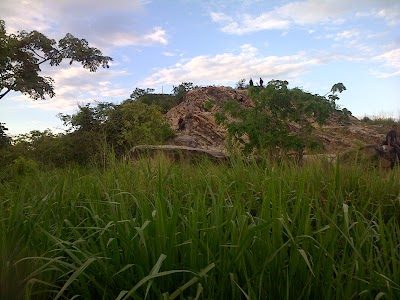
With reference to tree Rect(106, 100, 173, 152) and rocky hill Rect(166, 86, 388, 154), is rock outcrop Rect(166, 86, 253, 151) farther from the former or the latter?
tree Rect(106, 100, 173, 152)

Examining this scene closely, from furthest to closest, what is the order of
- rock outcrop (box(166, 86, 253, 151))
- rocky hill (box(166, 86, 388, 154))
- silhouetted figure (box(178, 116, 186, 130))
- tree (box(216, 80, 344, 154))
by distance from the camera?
silhouetted figure (box(178, 116, 186, 130)), rocky hill (box(166, 86, 388, 154)), rock outcrop (box(166, 86, 253, 151)), tree (box(216, 80, 344, 154))

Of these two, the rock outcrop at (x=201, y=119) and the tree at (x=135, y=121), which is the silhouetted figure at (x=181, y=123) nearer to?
the rock outcrop at (x=201, y=119)

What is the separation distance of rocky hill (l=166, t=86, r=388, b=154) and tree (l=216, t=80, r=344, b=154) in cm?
452

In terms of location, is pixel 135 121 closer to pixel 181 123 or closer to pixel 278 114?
pixel 181 123

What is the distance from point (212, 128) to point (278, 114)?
6.58 m

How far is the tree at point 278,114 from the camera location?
408 inches

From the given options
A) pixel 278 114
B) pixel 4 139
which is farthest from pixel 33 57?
pixel 278 114

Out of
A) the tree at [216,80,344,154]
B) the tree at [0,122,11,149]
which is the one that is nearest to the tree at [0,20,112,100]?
the tree at [0,122,11,149]

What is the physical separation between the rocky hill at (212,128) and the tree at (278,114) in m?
4.52

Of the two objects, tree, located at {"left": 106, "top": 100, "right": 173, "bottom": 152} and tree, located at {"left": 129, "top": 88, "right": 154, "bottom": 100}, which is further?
tree, located at {"left": 129, "top": 88, "right": 154, "bottom": 100}

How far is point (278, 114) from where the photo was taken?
1152 centimetres

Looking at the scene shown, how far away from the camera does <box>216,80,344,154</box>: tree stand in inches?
408

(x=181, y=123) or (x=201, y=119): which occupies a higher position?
(x=201, y=119)

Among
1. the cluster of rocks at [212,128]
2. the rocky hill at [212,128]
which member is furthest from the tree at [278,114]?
the rocky hill at [212,128]
